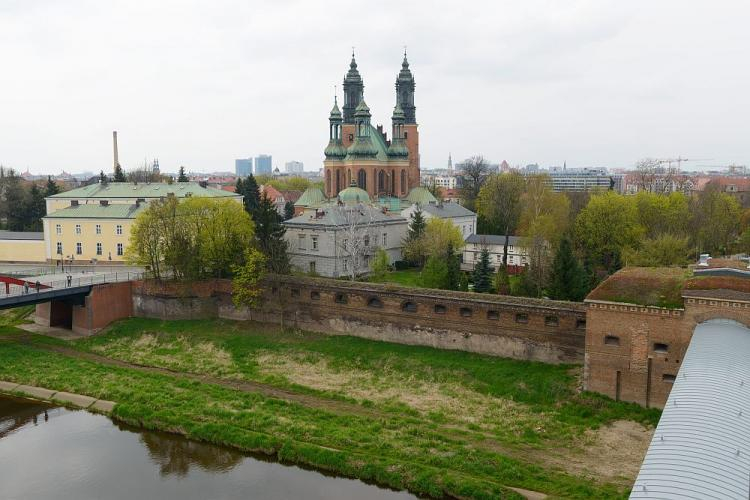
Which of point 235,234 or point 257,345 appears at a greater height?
point 235,234

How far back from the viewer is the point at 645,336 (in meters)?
21.1

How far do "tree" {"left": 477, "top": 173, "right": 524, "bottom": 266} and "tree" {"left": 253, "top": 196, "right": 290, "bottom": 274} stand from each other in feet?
78.3

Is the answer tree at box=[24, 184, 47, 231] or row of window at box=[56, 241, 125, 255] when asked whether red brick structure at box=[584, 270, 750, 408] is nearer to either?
row of window at box=[56, 241, 125, 255]

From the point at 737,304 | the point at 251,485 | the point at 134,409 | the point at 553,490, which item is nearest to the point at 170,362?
the point at 134,409

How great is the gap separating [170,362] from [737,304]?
73.7 ft

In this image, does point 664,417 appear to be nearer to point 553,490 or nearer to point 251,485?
point 553,490

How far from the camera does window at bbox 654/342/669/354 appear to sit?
20.8 m

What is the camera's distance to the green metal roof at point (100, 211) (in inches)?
1742

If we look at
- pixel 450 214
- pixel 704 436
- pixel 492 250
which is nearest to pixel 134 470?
Answer: pixel 704 436

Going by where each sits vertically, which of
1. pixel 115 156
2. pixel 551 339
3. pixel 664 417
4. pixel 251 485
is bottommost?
pixel 251 485

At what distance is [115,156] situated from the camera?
90.9 m

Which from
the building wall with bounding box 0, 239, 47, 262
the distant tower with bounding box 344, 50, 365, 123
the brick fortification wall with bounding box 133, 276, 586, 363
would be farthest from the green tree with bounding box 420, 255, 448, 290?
the distant tower with bounding box 344, 50, 365, 123

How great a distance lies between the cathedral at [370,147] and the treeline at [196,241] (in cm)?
1903

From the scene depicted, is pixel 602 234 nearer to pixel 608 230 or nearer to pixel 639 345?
pixel 608 230
